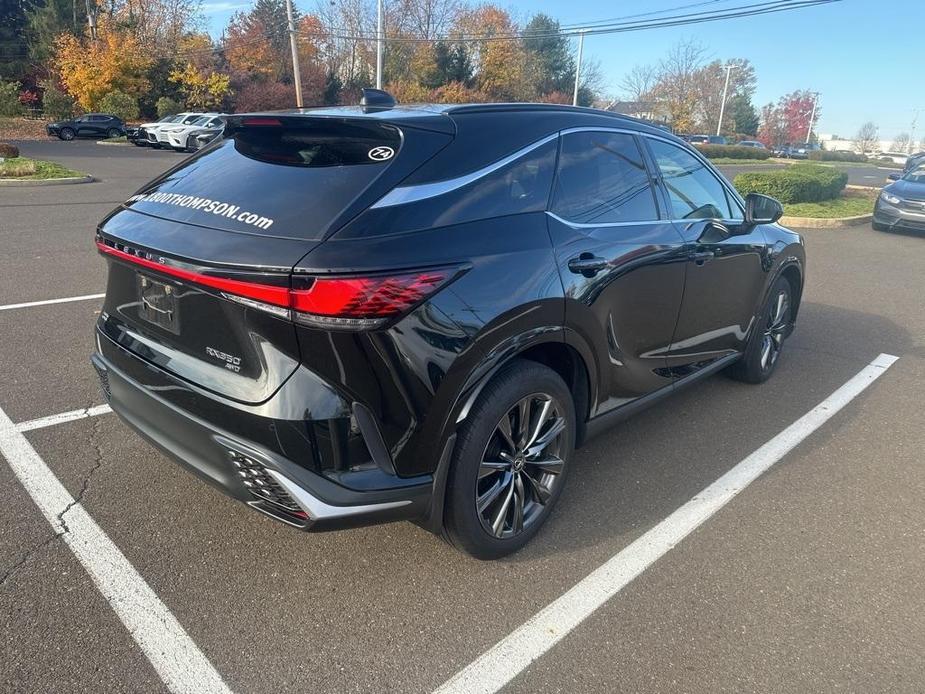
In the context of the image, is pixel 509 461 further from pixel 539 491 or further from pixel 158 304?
pixel 158 304

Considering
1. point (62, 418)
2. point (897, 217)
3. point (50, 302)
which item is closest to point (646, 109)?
point (897, 217)

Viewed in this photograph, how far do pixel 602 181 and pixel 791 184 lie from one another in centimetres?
1455

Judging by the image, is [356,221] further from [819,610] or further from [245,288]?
[819,610]

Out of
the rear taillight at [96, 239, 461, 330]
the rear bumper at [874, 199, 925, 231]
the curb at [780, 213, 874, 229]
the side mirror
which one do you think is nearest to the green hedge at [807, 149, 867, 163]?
the curb at [780, 213, 874, 229]

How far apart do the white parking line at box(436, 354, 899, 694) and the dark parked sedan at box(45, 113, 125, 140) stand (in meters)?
37.5

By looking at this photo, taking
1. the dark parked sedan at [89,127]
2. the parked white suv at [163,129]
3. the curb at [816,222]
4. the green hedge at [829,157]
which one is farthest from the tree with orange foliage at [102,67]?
the green hedge at [829,157]

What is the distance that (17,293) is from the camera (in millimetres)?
6059

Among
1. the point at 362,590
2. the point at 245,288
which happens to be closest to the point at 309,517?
the point at 362,590

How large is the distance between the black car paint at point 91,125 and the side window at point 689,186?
3686 cm

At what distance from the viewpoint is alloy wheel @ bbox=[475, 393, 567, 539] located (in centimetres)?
267

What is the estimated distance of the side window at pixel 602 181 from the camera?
9.72 feet

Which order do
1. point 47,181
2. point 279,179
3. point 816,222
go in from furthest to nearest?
point 47,181 → point 816,222 → point 279,179

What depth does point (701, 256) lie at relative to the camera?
146 inches

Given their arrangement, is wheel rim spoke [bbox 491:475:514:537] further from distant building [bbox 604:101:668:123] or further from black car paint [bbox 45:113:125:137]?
distant building [bbox 604:101:668:123]
